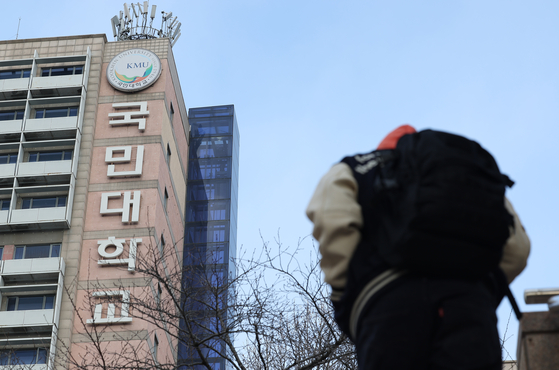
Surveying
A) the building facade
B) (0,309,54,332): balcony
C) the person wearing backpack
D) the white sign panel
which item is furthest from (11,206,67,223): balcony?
the person wearing backpack

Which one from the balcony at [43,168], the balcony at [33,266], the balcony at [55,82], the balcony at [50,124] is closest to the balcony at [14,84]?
the balcony at [55,82]

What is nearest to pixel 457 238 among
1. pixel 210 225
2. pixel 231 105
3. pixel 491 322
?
pixel 491 322

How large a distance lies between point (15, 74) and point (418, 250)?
139 ft

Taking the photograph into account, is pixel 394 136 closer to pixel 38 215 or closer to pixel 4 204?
pixel 38 215

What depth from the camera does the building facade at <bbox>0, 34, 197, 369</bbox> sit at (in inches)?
1286

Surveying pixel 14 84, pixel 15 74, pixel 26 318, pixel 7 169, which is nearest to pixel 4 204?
pixel 7 169

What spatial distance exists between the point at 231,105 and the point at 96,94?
1934cm

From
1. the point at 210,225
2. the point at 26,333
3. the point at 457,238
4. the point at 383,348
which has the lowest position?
the point at 383,348

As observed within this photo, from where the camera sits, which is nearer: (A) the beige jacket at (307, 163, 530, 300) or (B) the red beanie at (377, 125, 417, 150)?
(A) the beige jacket at (307, 163, 530, 300)

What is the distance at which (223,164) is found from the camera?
2140 inches

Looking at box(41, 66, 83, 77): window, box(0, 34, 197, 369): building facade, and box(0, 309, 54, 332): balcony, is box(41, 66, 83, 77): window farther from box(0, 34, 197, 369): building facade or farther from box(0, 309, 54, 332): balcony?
box(0, 309, 54, 332): balcony

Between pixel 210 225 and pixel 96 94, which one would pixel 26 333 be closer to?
pixel 96 94

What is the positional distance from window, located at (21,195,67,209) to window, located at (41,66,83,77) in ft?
26.7

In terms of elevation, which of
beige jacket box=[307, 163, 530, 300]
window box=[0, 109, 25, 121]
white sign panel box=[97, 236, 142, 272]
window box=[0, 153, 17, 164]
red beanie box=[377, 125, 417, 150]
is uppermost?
window box=[0, 109, 25, 121]
